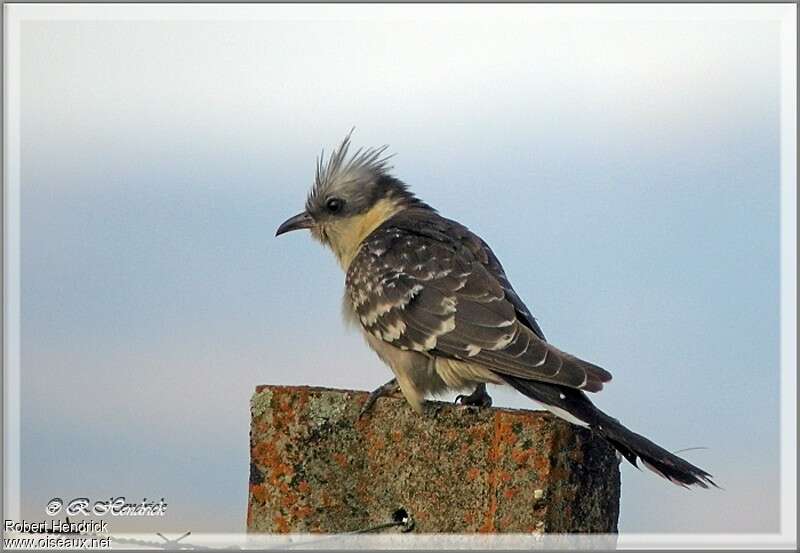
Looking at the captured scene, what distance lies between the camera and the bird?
4969 mm

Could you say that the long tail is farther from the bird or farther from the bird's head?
the bird's head

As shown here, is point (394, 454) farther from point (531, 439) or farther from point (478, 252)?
point (478, 252)

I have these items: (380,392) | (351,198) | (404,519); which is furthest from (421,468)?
(351,198)

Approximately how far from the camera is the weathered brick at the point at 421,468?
4367mm

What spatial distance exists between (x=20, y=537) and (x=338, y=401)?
1.61 meters

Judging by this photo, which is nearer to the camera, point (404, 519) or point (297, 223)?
point (404, 519)

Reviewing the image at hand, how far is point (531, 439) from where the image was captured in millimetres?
4387

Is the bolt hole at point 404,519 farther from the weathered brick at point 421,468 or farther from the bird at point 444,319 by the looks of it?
the bird at point 444,319

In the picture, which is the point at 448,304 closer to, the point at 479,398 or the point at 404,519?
the point at 479,398

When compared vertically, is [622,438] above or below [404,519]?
above

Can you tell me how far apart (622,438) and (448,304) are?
55.0 inches

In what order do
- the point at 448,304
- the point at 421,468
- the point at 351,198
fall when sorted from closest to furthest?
the point at 421,468
the point at 448,304
the point at 351,198

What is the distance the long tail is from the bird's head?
7.93 ft

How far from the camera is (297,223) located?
7.30m
